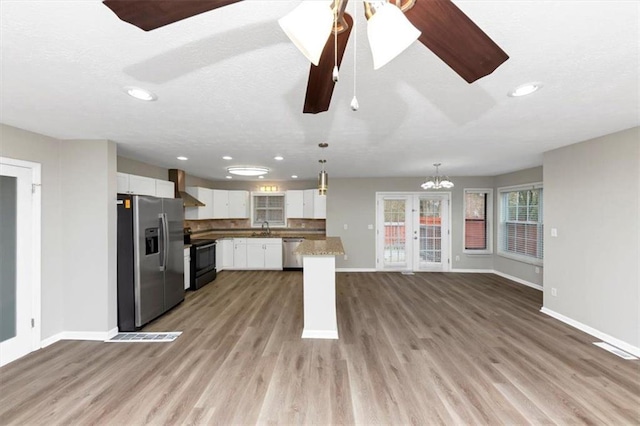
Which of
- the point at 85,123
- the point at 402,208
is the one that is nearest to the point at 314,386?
the point at 85,123

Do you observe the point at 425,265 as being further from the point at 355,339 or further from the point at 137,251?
the point at 137,251

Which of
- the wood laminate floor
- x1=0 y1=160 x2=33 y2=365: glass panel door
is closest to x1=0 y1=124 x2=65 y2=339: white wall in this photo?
x1=0 y1=160 x2=33 y2=365: glass panel door

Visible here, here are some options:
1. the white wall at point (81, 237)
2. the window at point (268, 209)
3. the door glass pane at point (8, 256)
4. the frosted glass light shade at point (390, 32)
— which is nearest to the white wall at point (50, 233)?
the white wall at point (81, 237)

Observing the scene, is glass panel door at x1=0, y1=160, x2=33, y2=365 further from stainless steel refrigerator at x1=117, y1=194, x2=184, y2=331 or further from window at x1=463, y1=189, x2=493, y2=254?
window at x1=463, y1=189, x2=493, y2=254

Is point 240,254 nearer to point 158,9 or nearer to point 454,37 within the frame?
point 158,9

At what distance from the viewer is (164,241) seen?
12.3 ft

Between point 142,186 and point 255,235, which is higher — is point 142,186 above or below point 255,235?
above

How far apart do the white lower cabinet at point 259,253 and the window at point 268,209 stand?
795 millimetres

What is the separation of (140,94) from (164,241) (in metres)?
2.42

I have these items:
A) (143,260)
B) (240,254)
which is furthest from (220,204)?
(143,260)

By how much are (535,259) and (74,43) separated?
22.9ft

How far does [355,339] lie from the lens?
3.08m

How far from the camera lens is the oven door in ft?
16.4

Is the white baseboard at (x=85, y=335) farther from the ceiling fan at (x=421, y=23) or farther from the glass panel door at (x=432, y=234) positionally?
the glass panel door at (x=432, y=234)
